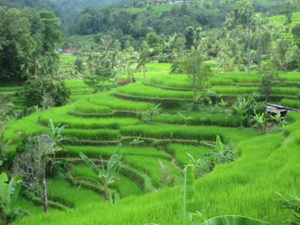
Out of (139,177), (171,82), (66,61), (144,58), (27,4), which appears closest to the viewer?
(139,177)

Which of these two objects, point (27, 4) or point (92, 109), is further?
point (27, 4)

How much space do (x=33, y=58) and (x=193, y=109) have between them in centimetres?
1732

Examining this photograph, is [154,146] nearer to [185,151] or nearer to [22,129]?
[185,151]

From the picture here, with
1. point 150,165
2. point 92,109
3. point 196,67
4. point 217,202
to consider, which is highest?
point 196,67

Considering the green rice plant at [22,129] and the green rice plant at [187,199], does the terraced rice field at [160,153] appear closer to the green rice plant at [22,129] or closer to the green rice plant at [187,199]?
the green rice plant at [22,129]

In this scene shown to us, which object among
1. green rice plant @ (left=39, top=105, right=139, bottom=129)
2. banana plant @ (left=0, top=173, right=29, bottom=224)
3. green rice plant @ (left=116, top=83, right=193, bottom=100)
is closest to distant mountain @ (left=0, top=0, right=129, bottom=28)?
green rice plant @ (left=116, top=83, right=193, bottom=100)

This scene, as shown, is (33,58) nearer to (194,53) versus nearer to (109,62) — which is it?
(109,62)

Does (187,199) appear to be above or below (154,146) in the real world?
above

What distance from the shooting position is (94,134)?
12.6 metres

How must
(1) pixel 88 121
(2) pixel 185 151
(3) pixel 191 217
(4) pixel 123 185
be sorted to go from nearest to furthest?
1. (3) pixel 191 217
2. (4) pixel 123 185
3. (2) pixel 185 151
4. (1) pixel 88 121

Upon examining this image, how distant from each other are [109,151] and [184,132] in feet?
10.7

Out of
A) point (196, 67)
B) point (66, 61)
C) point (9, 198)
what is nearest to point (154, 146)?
point (196, 67)

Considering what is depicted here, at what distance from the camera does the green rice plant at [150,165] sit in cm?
944

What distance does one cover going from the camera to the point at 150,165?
1041 cm
